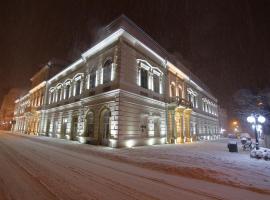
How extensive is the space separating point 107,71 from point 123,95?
3972 millimetres

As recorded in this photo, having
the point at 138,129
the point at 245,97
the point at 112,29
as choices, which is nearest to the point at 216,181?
the point at 138,129

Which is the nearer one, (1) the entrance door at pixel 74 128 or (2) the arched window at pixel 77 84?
(1) the entrance door at pixel 74 128

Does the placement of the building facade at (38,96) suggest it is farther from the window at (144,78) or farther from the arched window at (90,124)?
the window at (144,78)

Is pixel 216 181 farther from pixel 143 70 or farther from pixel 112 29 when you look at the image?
pixel 112 29

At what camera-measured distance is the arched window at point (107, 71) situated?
1691 centimetres

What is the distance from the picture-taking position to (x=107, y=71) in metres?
17.3

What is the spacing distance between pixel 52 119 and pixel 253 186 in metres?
29.6

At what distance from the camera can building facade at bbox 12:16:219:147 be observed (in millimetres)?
15453

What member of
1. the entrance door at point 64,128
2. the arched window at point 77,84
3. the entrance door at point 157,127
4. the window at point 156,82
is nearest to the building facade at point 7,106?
the entrance door at point 64,128

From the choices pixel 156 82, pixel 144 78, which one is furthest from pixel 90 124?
pixel 156 82

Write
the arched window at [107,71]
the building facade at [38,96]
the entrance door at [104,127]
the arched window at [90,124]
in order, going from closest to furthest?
the entrance door at [104,127], the arched window at [107,71], the arched window at [90,124], the building facade at [38,96]

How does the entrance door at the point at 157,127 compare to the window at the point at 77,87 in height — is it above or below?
below

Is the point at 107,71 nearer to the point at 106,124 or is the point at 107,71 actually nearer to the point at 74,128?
the point at 106,124

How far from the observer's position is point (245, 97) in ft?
79.8
